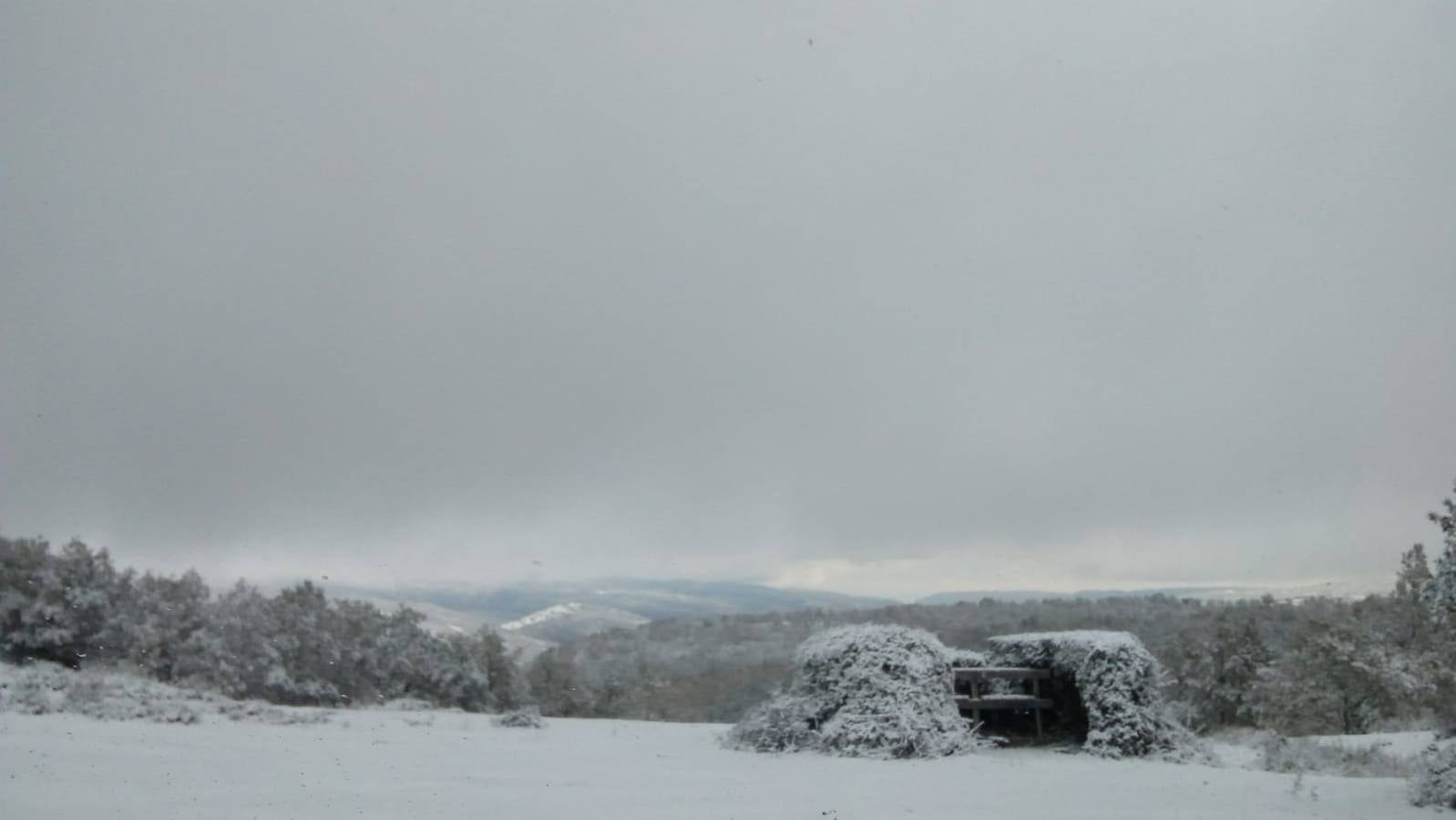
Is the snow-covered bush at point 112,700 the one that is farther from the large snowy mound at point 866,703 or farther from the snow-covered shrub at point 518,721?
the large snowy mound at point 866,703

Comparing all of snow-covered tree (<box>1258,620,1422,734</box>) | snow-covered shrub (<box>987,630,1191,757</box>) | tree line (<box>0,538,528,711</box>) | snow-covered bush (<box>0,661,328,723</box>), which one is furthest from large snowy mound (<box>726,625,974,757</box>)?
snow-covered tree (<box>1258,620,1422,734</box>)

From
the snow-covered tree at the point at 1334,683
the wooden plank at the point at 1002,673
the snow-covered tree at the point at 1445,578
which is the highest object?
the snow-covered tree at the point at 1445,578

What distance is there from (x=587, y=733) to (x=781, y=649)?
322 cm

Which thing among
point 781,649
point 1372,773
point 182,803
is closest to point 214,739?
point 182,803

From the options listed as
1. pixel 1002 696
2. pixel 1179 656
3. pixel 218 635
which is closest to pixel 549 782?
pixel 1002 696

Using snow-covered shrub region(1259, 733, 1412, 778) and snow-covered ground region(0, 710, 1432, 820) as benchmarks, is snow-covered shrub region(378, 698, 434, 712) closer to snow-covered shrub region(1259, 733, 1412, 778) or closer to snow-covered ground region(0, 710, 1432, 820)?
snow-covered ground region(0, 710, 1432, 820)

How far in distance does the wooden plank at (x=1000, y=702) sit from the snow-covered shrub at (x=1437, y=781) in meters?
5.10

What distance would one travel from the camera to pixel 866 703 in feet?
36.7

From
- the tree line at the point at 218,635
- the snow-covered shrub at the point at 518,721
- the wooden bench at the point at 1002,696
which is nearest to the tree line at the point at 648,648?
the tree line at the point at 218,635

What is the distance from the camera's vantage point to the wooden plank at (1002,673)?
1259 centimetres

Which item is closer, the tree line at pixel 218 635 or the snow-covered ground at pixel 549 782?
the snow-covered ground at pixel 549 782

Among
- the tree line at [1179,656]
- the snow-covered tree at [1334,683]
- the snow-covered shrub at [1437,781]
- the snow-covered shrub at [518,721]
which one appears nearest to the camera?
the snow-covered shrub at [1437,781]

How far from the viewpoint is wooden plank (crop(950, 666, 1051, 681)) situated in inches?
496

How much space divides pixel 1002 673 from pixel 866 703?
2490mm
